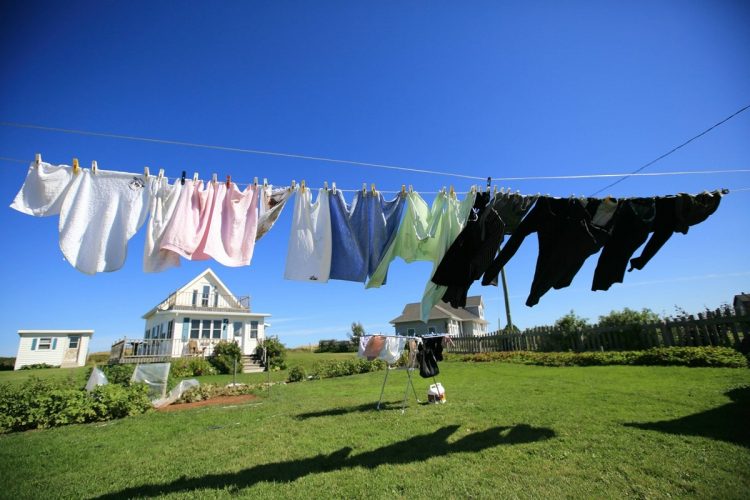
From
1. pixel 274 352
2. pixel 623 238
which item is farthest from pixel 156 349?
pixel 623 238

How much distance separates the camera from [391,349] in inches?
399

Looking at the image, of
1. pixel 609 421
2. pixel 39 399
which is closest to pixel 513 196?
pixel 609 421

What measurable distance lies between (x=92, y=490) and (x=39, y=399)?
22.5 ft

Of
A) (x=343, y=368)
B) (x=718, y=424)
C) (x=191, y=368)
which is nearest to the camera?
(x=718, y=424)

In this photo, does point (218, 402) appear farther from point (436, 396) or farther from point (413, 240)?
point (413, 240)

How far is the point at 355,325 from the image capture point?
50.0 meters

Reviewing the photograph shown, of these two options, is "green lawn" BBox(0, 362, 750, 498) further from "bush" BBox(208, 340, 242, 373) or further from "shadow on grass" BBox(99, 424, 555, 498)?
"bush" BBox(208, 340, 242, 373)

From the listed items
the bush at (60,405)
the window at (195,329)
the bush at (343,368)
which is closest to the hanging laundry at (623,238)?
the bush at (60,405)

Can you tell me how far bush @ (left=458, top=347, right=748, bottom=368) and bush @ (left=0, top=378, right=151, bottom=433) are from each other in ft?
53.0

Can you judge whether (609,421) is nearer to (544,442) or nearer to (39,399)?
(544,442)

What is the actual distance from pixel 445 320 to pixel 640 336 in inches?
945

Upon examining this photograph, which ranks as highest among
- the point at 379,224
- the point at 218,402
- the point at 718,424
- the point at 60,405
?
the point at 379,224

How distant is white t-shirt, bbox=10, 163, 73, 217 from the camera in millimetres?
3924

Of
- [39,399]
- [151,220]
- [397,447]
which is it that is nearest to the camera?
[151,220]
